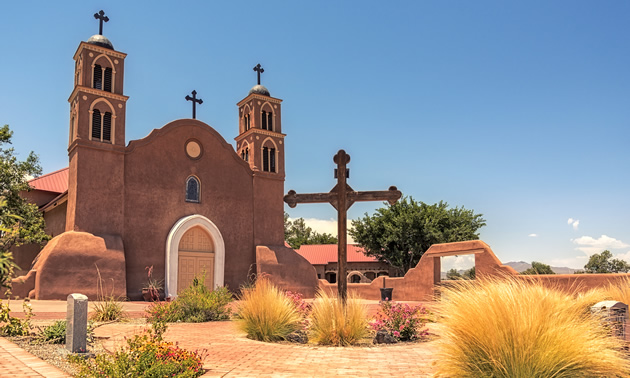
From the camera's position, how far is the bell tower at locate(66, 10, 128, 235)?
20.2 metres

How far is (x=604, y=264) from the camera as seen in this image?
57219mm

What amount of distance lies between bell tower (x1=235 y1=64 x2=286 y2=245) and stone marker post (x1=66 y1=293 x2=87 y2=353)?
1777cm

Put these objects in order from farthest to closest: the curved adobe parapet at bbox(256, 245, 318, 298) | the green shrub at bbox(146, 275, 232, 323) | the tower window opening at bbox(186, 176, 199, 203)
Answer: the curved adobe parapet at bbox(256, 245, 318, 298), the tower window opening at bbox(186, 176, 199, 203), the green shrub at bbox(146, 275, 232, 323)

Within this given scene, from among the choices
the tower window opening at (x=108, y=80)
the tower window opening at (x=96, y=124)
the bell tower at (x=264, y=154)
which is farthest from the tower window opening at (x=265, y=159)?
the tower window opening at (x=96, y=124)

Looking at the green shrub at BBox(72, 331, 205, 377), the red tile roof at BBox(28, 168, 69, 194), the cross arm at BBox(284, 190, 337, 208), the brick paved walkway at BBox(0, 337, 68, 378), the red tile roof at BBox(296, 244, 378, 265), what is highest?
the red tile roof at BBox(28, 168, 69, 194)

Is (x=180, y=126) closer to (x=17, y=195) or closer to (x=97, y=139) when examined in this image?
(x=97, y=139)

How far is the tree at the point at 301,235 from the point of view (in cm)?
6250

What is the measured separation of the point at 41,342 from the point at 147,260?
13726 mm

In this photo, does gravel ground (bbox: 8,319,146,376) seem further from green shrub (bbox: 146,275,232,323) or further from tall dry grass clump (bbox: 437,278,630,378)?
tall dry grass clump (bbox: 437,278,630,378)

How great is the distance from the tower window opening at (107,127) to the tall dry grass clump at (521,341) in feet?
64.5

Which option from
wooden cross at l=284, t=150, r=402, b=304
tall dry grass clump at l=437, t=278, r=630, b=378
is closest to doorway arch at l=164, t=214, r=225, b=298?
wooden cross at l=284, t=150, r=402, b=304

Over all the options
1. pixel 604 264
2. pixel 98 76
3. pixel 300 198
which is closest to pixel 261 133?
pixel 98 76

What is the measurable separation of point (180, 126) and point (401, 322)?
17436mm

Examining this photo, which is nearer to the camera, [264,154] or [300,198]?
[300,198]
